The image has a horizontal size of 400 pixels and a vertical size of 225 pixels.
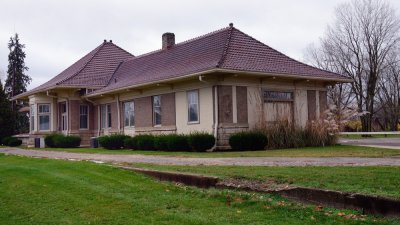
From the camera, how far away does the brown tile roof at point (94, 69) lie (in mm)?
31719

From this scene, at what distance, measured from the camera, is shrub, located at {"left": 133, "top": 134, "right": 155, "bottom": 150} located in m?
23.8

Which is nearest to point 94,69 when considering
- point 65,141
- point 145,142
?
point 65,141

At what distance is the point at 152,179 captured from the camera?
1107cm

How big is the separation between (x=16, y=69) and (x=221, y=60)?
46.8m

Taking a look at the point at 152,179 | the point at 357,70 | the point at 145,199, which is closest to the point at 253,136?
the point at 152,179

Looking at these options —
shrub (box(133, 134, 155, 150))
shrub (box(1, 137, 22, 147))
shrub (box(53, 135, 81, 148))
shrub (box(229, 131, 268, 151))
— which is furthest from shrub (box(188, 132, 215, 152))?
shrub (box(1, 137, 22, 147))

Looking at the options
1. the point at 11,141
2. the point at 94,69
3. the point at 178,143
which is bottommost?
the point at 178,143

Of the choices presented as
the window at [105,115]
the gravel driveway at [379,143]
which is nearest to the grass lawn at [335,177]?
the gravel driveway at [379,143]

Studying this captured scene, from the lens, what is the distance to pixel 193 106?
23.6 m

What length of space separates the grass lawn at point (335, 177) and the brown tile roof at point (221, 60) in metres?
10.8

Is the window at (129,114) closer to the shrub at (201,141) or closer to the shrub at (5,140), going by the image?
the shrub at (201,141)

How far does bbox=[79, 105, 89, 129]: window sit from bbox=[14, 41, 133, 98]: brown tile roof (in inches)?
79.4

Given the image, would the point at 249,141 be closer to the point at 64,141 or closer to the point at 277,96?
the point at 277,96

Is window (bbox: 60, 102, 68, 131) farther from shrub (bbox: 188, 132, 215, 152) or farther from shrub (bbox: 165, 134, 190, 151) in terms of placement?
shrub (bbox: 188, 132, 215, 152)
